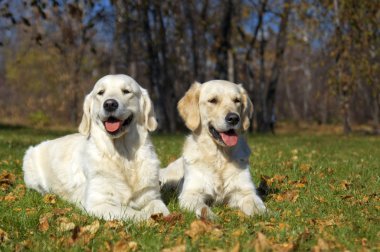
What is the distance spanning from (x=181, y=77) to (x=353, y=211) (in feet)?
77.9

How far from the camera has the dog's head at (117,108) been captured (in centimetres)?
453

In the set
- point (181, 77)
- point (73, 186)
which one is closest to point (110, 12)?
point (181, 77)

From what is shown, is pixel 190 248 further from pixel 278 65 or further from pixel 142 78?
pixel 142 78

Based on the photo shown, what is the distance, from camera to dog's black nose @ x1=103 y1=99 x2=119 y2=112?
175 inches

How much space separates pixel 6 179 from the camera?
20.1ft

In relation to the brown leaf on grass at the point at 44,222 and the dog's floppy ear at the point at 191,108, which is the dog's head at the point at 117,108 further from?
the brown leaf on grass at the point at 44,222

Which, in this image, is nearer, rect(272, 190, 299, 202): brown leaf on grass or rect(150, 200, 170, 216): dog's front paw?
rect(150, 200, 170, 216): dog's front paw

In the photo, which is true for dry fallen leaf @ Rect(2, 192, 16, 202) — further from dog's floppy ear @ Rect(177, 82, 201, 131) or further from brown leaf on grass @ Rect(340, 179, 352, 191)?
brown leaf on grass @ Rect(340, 179, 352, 191)

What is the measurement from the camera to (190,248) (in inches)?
120

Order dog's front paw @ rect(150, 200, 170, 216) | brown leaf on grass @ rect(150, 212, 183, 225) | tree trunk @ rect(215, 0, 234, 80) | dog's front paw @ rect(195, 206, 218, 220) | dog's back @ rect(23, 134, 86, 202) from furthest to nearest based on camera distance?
tree trunk @ rect(215, 0, 234, 80) → dog's back @ rect(23, 134, 86, 202) → dog's front paw @ rect(150, 200, 170, 216) → dog's front paw @ rect(195, 206, 218, 220) → brown leaf on grass @ rect(150, 212, 183, 225)

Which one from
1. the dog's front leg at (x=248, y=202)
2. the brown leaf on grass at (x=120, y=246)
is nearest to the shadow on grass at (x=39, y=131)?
the dog's front leg at (x=248, y=202)

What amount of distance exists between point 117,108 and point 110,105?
7cm

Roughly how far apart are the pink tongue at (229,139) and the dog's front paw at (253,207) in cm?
56

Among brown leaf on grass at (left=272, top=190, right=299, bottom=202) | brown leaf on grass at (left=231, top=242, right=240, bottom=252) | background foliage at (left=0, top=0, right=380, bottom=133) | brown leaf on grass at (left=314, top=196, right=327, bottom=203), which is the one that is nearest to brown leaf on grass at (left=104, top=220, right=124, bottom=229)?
brown leaf on grass at (left=231, top=242, right=240, bottom=252)
